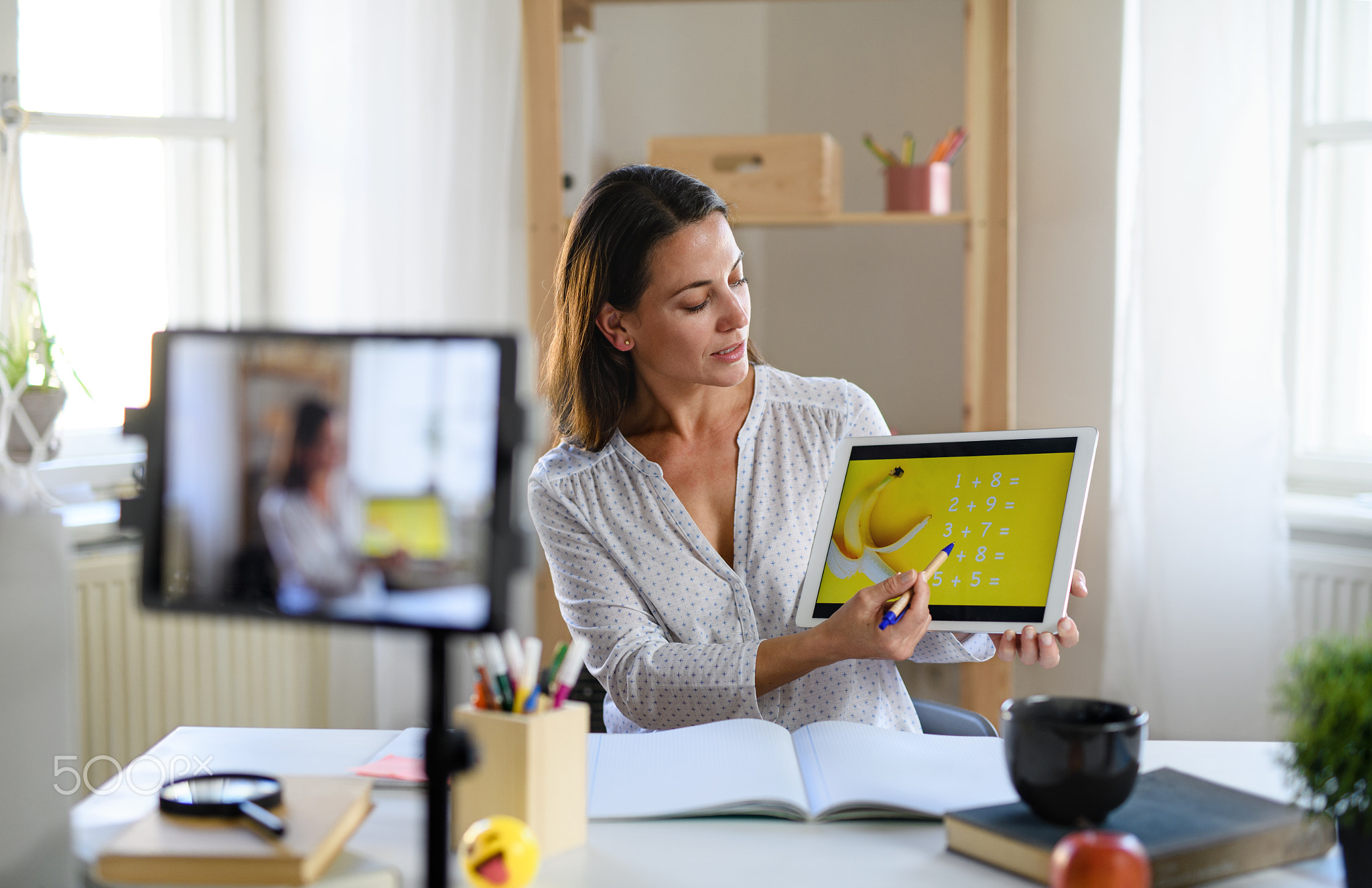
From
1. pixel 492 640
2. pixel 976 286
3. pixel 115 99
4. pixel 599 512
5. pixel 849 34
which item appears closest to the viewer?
pixel 492 640

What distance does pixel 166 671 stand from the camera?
89.2 inches

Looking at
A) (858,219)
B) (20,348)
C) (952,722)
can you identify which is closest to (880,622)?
(952,722)

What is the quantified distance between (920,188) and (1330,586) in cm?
107

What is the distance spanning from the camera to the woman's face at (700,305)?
4.93 ft

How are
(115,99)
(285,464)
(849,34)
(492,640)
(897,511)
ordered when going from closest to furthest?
1. (285,464)
2. (492,640)
3. (897,511)
4. (115,99)
5. (849,34)

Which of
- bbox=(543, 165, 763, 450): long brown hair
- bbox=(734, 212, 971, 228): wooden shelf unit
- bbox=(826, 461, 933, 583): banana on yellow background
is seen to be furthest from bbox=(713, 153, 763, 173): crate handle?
bbox=(826, 461, 933, 583): banana on yellow background

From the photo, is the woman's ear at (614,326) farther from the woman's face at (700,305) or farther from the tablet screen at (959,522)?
the tablet screen at (959,522)

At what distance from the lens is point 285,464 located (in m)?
0.63

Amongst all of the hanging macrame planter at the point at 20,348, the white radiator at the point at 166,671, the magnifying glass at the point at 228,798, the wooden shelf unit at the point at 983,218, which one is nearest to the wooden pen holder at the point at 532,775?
the magnifying glass at the point at 228,798

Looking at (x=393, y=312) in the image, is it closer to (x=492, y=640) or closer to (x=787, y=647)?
(x=787, y=647)

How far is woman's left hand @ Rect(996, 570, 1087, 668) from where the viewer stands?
4.07 feet

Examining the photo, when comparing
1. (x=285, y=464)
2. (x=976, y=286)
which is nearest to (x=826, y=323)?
(x=976, y=286)

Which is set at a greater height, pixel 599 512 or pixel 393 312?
pixel 393 312

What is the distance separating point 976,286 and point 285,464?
72.9 inches
